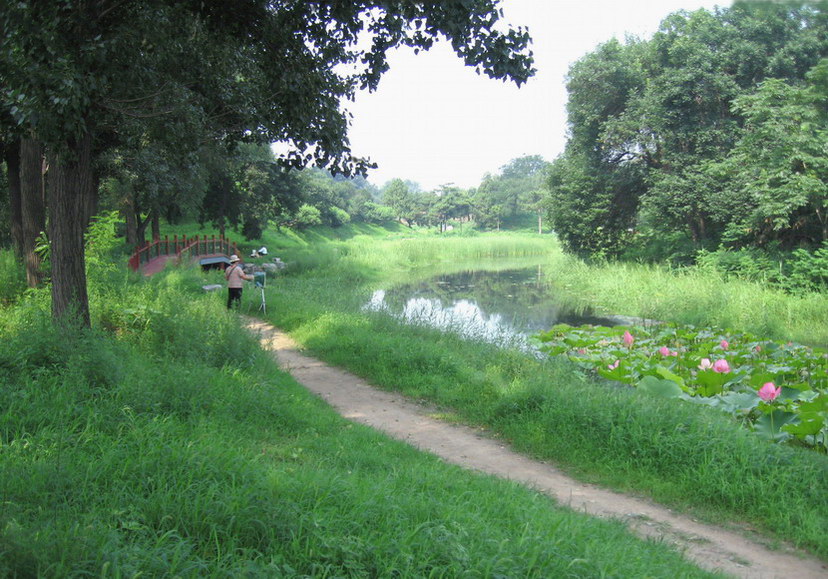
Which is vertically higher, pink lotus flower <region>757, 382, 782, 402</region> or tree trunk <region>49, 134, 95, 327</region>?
tree trunk <region>49, 134, 95, 327</region>

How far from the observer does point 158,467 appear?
12.7ft

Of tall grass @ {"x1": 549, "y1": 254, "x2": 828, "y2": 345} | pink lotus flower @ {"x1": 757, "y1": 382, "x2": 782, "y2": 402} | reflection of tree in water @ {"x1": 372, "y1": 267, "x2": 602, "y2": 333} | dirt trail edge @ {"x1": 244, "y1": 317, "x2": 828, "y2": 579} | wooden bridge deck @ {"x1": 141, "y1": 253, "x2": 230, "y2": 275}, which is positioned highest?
wooden bridge deck @ {"x1": 141, "y1": 253, "x2": 230, "y2": 275}

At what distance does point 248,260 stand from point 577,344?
23843 mm

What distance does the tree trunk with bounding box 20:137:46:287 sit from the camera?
10648mm

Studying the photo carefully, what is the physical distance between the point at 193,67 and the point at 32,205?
15.5 ft

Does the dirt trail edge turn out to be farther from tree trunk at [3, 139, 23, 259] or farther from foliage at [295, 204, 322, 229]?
foliage at [295, 204, 322, 229]

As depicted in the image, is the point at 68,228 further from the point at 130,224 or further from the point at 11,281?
the point at 130,224

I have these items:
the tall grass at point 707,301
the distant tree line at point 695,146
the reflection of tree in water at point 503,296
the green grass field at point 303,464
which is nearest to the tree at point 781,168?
the distant tree line at point 695,146

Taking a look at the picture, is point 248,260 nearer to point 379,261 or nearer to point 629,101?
point 379,261

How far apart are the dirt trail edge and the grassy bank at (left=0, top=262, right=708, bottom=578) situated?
58cm

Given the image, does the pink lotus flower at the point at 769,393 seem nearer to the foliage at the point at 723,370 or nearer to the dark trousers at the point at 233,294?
the foliage at the point at 723,370

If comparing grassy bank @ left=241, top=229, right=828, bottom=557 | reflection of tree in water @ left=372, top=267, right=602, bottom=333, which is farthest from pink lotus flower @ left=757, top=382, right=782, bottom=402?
reflection of tree in water @ left=372, top=267, right=602, bottom=333

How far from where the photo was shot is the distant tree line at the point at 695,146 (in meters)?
17.9

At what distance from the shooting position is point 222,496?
11.5 ft
